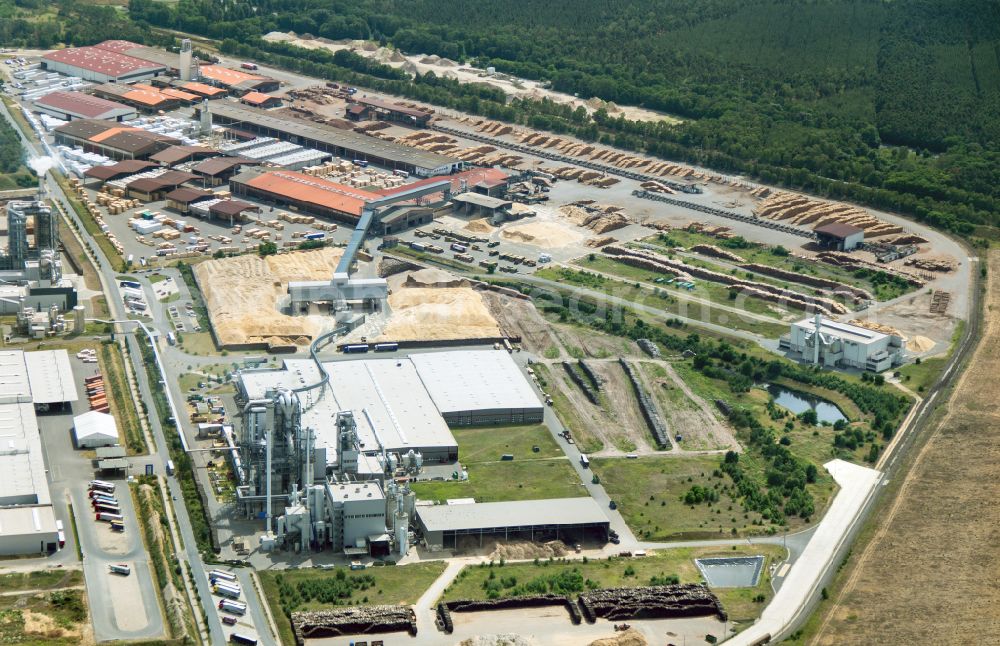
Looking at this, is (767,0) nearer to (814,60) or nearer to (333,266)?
(814,60)

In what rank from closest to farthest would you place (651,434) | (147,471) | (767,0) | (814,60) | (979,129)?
(147,471), (651,434), (979,129), (814,60), (767,0)

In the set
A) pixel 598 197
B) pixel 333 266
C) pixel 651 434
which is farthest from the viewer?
pixel 598 197

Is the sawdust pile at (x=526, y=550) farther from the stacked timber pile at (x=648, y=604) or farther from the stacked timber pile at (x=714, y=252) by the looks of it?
the stacked timber pile at (x=714, y=252)

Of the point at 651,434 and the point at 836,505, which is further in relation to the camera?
the point at 651,434

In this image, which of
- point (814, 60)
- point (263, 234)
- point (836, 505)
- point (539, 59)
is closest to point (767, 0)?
point (814, 60)

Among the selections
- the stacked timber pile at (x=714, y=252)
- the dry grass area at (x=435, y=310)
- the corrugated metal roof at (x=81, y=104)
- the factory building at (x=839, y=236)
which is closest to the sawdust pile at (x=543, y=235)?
the stacked timber pile at (x=714, y=252)

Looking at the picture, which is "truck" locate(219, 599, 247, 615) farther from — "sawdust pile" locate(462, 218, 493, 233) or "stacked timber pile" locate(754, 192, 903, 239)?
"stacked timber pile" locate(754, 192, 903, 239)

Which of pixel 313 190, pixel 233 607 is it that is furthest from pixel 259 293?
pixel 233 607

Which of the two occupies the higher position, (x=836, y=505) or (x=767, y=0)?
(x=767, y=0)
